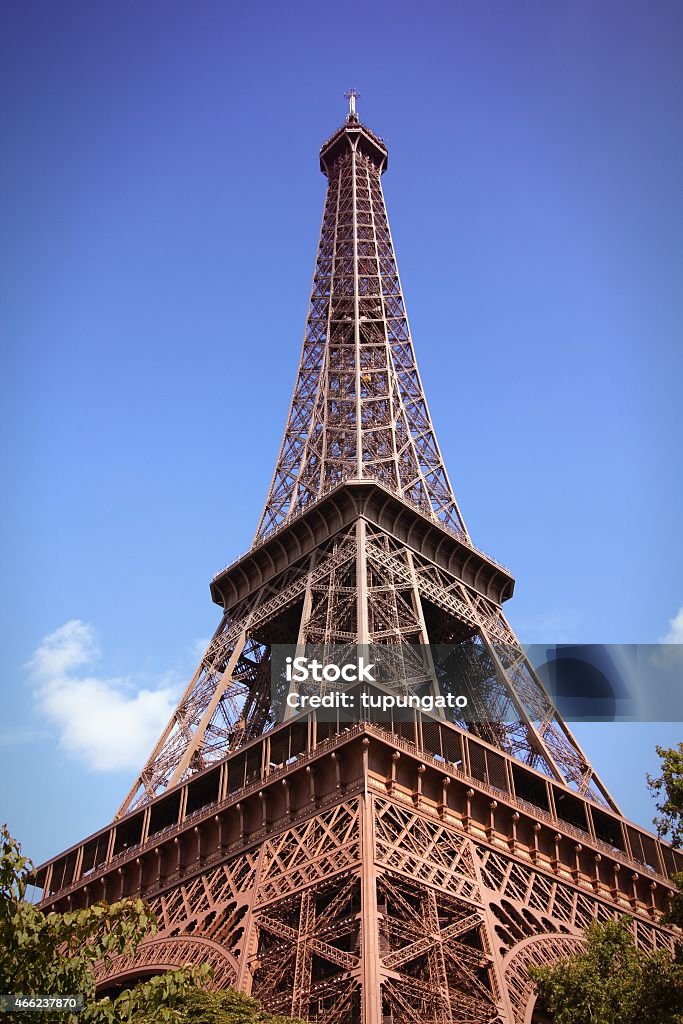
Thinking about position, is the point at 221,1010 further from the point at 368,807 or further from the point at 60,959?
the point at 368,807

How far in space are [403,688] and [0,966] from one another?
62.2 ft

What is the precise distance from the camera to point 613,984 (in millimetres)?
21562

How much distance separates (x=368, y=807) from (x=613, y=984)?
7.15 metres

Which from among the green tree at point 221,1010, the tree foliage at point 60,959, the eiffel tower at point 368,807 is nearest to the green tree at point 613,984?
the eiffel tower at point 368,807

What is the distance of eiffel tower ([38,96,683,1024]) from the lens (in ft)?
80.0

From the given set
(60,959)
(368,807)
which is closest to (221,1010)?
(60,959)

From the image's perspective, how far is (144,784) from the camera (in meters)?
37.9

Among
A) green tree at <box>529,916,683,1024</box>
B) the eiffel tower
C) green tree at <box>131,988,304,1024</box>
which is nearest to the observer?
green tree at <box>131,988,304,1024</box>

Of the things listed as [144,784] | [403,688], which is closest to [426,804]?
[403,688]

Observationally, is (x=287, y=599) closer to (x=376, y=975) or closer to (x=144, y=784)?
(x=144, y=784)

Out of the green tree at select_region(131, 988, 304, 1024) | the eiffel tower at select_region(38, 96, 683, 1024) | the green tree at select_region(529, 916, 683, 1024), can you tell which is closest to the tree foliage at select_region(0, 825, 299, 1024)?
the green tree at select_region(131, 988, 304, 1024)

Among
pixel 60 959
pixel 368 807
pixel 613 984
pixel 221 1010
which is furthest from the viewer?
pixel 368 807

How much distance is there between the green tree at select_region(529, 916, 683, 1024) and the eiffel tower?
2193 mm

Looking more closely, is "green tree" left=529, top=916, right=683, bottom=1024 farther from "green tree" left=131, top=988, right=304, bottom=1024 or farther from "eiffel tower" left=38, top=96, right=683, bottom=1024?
"green tree" left=131, top=988, right=304, bottom=1024
